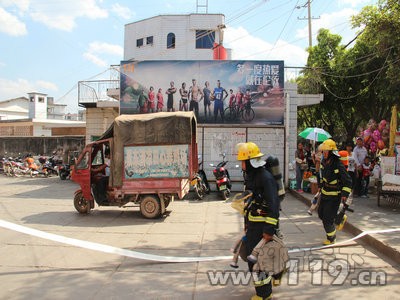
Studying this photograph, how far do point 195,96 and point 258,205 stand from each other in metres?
10.2

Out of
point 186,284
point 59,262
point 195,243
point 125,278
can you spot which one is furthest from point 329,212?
point 59,262

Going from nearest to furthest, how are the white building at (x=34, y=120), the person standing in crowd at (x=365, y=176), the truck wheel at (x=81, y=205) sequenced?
the truck wheel at (x=81, y=205) → the person standing in crowd at (x=365, y=176) → the white building at (x=34, y=120)

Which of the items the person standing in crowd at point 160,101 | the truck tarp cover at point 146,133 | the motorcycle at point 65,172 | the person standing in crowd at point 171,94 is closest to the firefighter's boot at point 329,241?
the truck tarp cover at point 146,133

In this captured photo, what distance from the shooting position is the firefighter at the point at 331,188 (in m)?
6.29

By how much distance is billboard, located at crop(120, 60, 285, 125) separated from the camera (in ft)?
45.4

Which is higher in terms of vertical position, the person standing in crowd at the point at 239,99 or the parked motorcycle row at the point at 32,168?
the person standing in crowd at the point at 239,99

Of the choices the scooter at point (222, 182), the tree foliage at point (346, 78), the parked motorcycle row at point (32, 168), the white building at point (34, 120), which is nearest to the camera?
the scooter at point (222, 182)

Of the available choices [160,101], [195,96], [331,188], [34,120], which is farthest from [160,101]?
[34,120]

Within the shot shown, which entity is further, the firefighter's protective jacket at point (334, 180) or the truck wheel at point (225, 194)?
the truck wheel at point (225, 194)

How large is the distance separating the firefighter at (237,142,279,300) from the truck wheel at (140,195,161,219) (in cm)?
485

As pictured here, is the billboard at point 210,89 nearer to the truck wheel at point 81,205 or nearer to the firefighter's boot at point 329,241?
the truck wheel at point 81,205

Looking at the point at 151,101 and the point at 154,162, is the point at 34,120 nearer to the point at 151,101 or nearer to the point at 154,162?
the point at 151,101

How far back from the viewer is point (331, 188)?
20.9ft

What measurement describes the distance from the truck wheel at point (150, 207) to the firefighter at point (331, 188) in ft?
12.8
